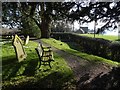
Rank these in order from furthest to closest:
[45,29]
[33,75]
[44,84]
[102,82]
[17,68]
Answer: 1. [45,29]
2. [17,68]
3. [33,75]
4. [102,82]
5. [44,84]

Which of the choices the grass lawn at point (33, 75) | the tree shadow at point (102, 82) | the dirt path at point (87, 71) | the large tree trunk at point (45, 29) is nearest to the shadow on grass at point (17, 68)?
the grass lawn at point (33, 75)

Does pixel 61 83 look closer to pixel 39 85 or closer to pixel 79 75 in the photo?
pixel 39 85

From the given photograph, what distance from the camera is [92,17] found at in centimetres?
1119

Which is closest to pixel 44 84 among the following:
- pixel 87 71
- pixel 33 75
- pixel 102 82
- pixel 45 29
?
pixel 33 75

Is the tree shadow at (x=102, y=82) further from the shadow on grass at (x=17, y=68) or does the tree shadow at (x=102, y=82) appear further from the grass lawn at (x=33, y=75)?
the shadow on grass at (x=17, y=68)

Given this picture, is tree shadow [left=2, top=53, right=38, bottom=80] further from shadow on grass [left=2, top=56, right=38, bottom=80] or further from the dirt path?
the dirt path

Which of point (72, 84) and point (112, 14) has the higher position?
point (112, 14)

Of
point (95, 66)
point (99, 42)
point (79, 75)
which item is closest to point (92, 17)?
point (79, 75)

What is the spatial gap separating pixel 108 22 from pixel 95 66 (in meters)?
3.26

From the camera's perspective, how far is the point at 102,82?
1022 cm

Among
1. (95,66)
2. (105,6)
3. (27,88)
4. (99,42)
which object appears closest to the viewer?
(27,88)

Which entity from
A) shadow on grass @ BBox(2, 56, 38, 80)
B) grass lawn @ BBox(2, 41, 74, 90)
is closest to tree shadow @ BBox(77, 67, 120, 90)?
grass lawn @ BBox(2, 41, 74, 90)

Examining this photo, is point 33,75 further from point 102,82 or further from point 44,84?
point 102,82

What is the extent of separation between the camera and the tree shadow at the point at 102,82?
9578 millimetres
